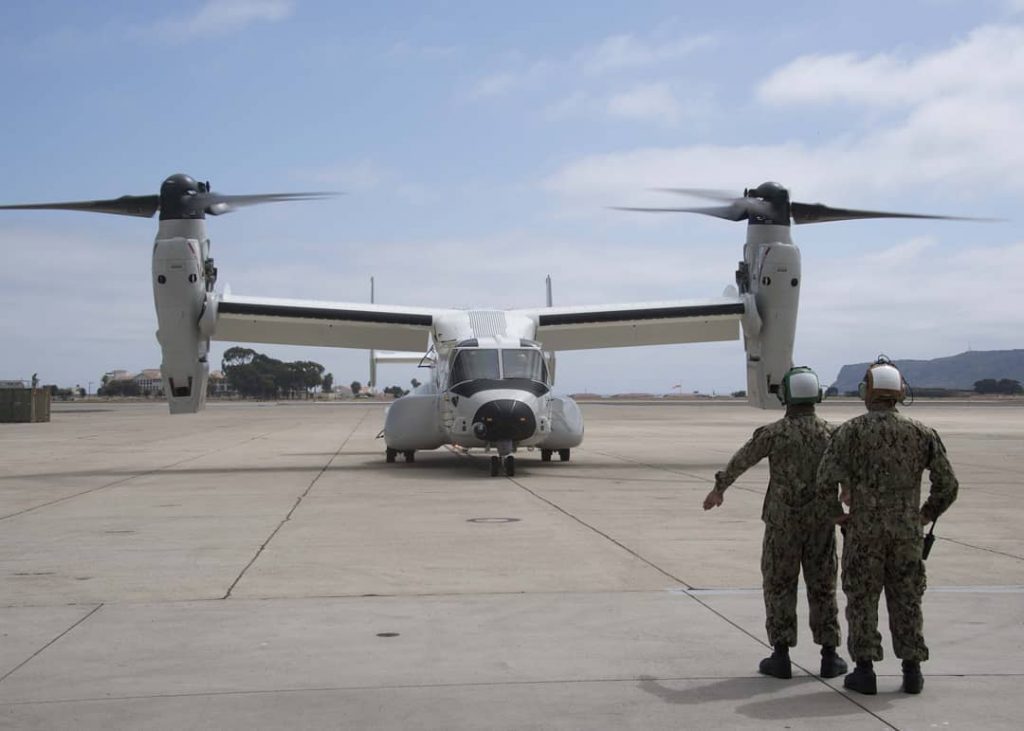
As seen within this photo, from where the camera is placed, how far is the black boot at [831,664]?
5.68 m

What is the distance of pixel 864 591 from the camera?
5.42 m

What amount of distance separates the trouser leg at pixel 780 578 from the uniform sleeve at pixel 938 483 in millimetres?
717

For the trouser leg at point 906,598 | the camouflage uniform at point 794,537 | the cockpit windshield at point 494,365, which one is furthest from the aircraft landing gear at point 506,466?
the trouser leg at point 906,598

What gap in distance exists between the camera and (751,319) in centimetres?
2184

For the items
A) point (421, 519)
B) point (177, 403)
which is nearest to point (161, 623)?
point (421, 519)

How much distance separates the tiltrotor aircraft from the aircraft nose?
0.9 inches

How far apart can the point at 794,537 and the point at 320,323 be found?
730 inches

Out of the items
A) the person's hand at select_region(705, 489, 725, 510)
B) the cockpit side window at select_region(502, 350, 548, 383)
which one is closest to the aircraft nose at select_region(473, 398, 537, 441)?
the cockpit side window at select_region(502, 350, 548, 383)

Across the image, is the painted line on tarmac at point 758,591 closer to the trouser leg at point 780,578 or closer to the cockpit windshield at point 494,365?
the trouser leg at point 780,578

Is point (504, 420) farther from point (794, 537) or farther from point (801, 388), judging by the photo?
point (794, 537)

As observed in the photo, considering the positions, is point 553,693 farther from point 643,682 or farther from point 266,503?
point 266,503

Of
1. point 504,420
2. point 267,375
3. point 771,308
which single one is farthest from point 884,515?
point 267,375

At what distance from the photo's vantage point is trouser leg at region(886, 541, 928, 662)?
529 centimetres

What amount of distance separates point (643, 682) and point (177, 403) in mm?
16687
